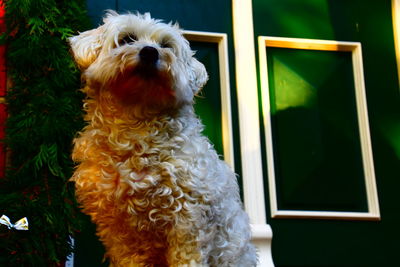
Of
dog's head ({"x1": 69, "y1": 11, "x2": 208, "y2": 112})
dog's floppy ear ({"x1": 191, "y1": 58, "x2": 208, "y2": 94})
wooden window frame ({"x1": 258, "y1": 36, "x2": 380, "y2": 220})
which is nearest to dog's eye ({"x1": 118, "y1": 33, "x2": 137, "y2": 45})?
dog's head ({"x1": 69, "y1": 11, "x2": 208, "y2": 112})

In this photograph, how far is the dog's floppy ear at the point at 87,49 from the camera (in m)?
3.13

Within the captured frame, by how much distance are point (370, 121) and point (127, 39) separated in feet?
7.78

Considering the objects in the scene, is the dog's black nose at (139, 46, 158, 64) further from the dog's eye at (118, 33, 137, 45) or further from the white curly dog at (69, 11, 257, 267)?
the dog's eye at (118, 33, 137, 45)

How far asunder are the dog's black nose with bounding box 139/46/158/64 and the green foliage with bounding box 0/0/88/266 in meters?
1.02

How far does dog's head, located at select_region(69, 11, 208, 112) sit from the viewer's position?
2975 millimetres

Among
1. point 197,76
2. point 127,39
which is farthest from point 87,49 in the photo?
point 197,76

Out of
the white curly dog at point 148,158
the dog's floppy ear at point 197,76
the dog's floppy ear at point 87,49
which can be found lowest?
the white curly dog at point 148,158

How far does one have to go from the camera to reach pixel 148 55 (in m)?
2.96

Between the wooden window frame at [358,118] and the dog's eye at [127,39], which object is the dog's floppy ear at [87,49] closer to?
the dog's eye at [127,39]

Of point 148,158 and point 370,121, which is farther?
point 370,121

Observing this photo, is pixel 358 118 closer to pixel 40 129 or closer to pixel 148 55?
pixel 40 129

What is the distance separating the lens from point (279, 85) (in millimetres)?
4953

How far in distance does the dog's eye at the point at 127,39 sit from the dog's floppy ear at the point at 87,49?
0.31 feet

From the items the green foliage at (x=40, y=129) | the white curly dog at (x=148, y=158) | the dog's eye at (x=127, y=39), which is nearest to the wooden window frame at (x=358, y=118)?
the green foliage at (x=40, y=129)
